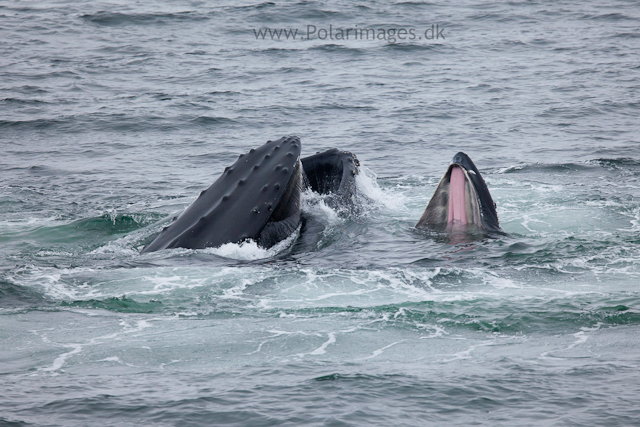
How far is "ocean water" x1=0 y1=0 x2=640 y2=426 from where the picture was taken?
739cm

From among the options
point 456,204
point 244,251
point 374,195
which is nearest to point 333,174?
point 374,195

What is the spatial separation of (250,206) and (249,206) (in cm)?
1

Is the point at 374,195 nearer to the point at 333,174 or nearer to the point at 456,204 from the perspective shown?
the point at 333,174

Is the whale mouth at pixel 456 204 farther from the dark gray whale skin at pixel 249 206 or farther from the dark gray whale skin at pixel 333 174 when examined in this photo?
the dark gray whale skin at pixel 249 206

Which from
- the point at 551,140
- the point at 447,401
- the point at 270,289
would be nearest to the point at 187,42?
the point at 551,140

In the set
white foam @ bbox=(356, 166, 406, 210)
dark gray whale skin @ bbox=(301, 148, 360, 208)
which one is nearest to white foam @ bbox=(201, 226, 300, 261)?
dark gray whale skin @ bbox=(301, 148, 360, 208)

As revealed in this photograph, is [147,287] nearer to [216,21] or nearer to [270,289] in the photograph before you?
[270,289]

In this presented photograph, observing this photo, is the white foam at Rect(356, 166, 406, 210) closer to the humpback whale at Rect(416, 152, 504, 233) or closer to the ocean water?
the ocean water

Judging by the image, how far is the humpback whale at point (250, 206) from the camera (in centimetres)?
1051

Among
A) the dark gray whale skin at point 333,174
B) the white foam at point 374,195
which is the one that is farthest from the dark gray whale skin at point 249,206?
the white foam at point 374,195

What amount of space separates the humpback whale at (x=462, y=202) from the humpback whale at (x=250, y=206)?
6.70ft

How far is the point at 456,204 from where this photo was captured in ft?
37.0

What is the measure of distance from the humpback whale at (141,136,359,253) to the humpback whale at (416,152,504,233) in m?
2.04

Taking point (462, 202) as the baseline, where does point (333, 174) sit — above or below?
above
